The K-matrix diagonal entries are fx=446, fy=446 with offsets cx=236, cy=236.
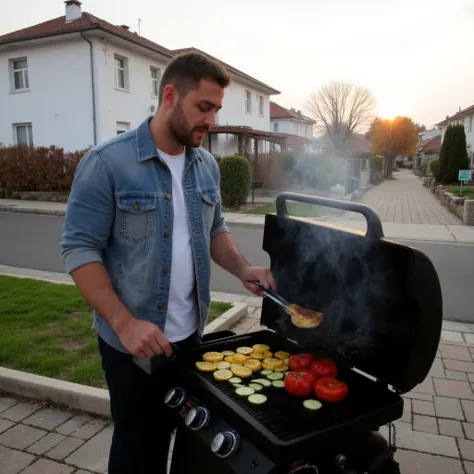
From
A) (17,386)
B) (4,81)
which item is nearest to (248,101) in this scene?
(4,81)

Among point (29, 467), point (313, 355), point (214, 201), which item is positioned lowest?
point (29, 467)

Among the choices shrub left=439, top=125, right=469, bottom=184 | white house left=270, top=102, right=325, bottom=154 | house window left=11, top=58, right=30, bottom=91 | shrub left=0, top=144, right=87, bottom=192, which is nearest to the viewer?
shrub left=0, top=144, right=87, bottom=192

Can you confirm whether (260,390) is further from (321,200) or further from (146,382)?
(321,200)

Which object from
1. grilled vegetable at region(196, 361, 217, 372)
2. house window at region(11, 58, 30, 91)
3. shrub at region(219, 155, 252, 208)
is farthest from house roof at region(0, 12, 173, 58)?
grilled vegetable at region(196, 361, 217, 372)

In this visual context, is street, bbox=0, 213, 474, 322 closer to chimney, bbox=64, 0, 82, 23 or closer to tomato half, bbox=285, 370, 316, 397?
tomato half, bbox=285, 370, 316, 397

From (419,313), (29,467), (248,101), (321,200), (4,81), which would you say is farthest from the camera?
(248,101)

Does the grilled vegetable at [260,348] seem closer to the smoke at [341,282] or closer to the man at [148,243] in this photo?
the smoke at [341,282]

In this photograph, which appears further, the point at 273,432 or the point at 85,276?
the point at 85,276

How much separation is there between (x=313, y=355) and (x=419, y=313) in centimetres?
57

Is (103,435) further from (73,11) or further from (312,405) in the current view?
(73,11)

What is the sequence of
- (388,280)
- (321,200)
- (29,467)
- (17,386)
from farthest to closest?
(17,386) < (29,467) < (321,200) < (388,280)

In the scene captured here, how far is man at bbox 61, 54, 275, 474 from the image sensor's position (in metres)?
1.55

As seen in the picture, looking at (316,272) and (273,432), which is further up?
(316,272)

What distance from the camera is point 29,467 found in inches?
97.0
